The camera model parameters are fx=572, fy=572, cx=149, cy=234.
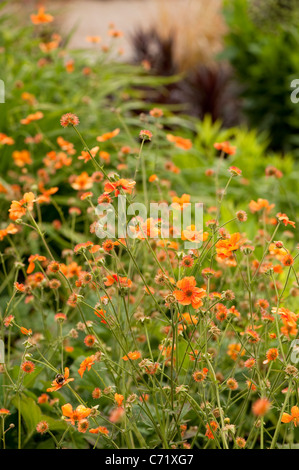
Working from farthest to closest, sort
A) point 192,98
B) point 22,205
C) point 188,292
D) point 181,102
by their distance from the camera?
point 192,98, point 181,102, point 22,205, point 188,292

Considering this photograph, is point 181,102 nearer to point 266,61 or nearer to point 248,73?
point 248,73

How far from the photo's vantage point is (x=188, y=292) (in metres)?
0.97

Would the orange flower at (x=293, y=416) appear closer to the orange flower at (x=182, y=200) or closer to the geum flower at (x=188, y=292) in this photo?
the geum flower at (x=188, y=292)

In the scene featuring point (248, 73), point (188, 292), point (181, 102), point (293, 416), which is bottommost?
point (293, 416)

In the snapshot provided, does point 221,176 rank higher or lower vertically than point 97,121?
lower

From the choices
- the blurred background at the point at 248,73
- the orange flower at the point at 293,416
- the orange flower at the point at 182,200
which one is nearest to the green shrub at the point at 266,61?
the blurred background at the point at 248,73

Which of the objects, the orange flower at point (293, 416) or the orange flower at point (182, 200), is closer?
the orange flower at point (293, 416)

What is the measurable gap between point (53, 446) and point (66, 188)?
1.28 metres

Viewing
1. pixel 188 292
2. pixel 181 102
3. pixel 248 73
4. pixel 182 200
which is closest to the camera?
pixel 188 292

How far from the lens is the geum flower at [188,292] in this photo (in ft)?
3.16

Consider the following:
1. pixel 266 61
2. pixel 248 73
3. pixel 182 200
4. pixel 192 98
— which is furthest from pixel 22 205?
pixel 192 98

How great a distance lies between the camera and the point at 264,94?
3938mm
